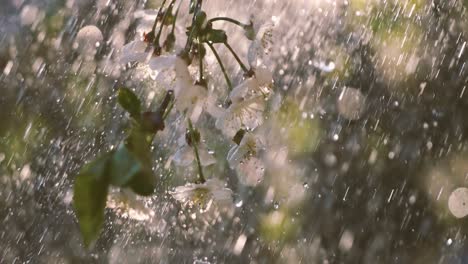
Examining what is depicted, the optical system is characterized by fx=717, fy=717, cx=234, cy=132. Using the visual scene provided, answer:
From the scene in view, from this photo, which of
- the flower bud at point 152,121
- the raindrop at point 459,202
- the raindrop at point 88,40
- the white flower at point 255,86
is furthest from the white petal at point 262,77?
the raindrop at point 459,202

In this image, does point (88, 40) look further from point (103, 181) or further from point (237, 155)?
point (103, 181)

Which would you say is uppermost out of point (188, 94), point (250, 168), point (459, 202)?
point (188, 94)

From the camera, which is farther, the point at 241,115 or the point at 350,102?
the point at 350,102

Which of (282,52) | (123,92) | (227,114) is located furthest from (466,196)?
(123,92)

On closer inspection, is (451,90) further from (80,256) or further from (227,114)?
(227,114)

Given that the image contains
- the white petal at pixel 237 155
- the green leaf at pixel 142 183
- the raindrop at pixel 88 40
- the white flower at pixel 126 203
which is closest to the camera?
the green leaf at pixel 142 183

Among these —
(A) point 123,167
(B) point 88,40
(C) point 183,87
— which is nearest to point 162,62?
(C) point 183,87

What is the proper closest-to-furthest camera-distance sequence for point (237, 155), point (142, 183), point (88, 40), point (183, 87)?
point (142, 183), point (183, 87), point (237, 155), point (88, 40)

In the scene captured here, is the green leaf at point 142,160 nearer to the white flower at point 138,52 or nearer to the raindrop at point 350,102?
the white flower at point 138,52
